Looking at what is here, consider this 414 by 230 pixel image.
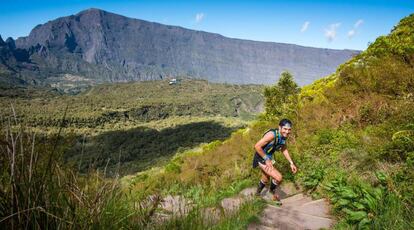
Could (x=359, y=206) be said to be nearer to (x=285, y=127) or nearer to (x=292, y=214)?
(x=292, y=214)

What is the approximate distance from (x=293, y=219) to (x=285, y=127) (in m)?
1.97

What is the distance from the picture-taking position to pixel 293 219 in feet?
17.7

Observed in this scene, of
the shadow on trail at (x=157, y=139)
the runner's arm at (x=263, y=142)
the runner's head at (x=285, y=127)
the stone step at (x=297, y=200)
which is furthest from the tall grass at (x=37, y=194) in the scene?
the shadow on trail at (x=157, y=139)

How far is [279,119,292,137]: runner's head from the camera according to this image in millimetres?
6648

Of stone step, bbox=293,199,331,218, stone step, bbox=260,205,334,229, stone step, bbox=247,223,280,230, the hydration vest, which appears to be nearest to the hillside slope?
stone step, bbox=293,199,331,218

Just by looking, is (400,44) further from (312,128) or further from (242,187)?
(242,187)

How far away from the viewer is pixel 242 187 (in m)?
9.08

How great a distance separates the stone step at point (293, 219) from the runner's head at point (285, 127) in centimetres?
162

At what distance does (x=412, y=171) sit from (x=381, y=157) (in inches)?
66.4

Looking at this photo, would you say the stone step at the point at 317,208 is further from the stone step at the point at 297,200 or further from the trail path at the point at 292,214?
the stone step at the point at 297,200

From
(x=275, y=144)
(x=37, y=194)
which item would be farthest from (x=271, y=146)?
(x=37, y=194)

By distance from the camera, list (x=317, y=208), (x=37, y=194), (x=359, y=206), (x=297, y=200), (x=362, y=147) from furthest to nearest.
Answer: (x=362, y=147), (x=297, y=200), (x=317, y=208), (x=359, y=206), (x=37, y=194)

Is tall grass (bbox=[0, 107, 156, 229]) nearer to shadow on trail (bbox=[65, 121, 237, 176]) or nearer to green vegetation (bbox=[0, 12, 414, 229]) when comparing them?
green vegetation (bbox=[0, 12, 414, 229])

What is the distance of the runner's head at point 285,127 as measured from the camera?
21.8 feet
